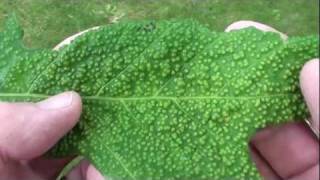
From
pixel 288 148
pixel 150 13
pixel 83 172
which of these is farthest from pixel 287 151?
pixel 150 13

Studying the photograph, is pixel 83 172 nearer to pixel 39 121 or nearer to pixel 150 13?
pixel 39 121

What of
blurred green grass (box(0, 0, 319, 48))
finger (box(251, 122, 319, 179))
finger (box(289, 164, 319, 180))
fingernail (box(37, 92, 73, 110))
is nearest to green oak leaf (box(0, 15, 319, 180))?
fingernail (box(37, 92, 73, 110))

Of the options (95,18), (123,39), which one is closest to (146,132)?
(123,39)

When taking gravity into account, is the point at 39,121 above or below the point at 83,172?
above

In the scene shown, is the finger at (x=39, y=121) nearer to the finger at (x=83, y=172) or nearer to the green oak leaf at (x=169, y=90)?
the green oak leaf at (x=169, y=90)

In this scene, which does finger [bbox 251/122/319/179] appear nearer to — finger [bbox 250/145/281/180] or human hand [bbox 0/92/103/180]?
finger [bbox 250/145/281/180]

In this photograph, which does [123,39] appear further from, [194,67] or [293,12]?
[293,12]
